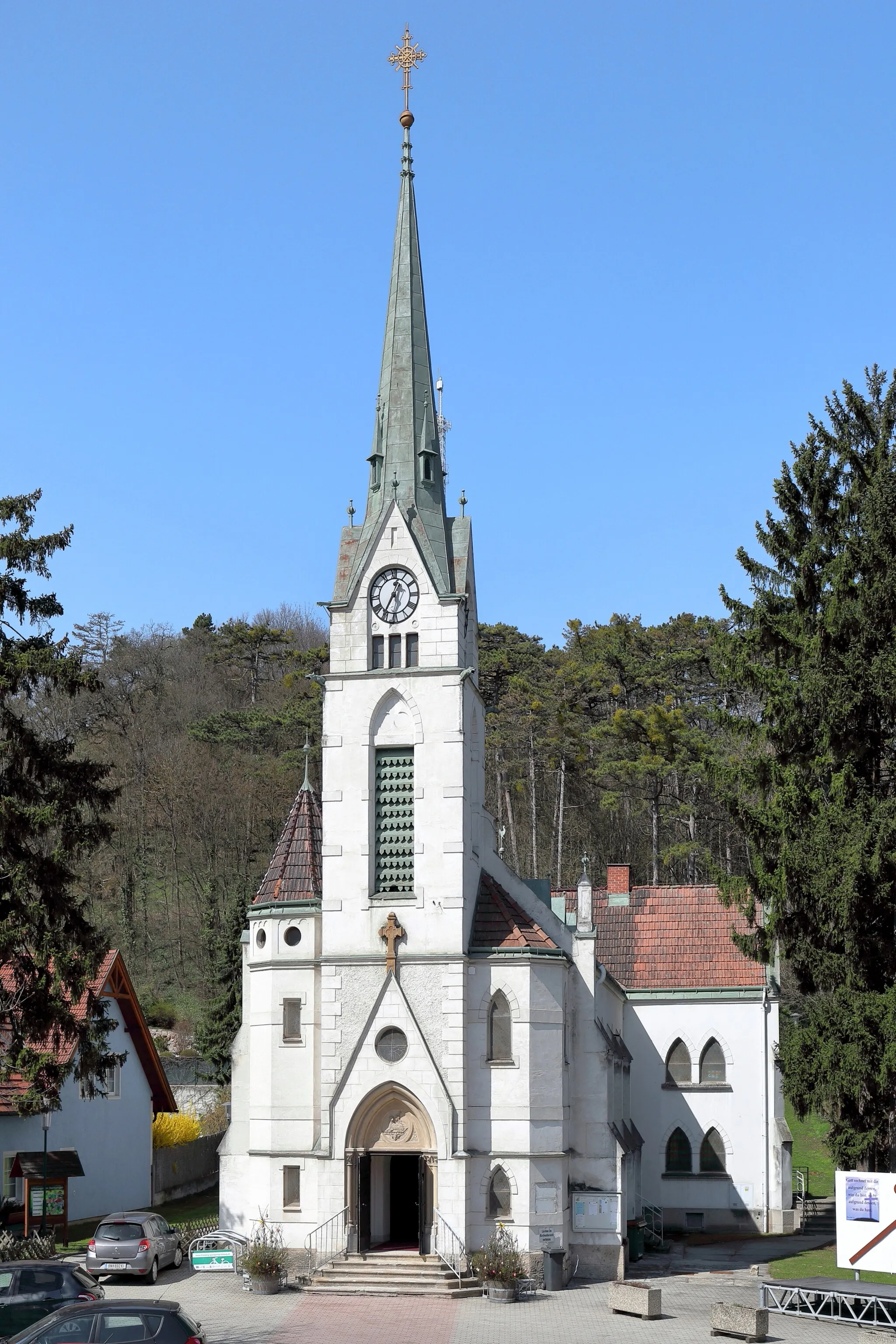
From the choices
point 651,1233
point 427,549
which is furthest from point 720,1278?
point 427,549

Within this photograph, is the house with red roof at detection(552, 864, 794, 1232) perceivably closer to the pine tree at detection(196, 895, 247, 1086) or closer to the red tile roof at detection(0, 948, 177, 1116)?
the red tile roof at detection(0, 948, 177, 1116)

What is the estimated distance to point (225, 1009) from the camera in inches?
1922

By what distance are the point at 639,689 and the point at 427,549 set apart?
34.6m

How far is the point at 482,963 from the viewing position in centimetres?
3034

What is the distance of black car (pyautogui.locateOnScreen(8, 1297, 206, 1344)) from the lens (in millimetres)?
17469

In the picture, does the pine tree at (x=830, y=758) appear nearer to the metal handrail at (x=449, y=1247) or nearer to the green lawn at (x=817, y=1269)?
the green lawn at (x=817, y=1269)

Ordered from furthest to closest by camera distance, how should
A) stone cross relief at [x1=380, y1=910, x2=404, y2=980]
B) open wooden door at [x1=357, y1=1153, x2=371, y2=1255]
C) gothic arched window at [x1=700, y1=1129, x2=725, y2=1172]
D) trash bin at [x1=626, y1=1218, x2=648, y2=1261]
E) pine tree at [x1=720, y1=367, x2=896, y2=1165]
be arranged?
gothic arched window at [x1=700, y1=1129, x2=725, y2=1172], trash bin at [x1=626, y1=1218, x2=648, y2=1261], stone cross relief at [x1=380, y1=910, x2=404, y2=980], open wooden door at [x1=357, y1=1153, x2=371, y2=1255], pine tree at [x1=720, y1=367, x2=896, y2=1165]

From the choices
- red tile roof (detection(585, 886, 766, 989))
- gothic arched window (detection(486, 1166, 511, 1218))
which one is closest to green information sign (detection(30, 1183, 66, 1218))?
gothic arched window (detection(486, 1166, 511, 1218))

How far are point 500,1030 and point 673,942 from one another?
11868mm

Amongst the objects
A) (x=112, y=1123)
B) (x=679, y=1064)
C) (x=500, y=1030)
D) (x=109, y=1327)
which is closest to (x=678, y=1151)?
(x=679, y=1064)

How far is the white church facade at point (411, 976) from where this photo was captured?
1166 inches

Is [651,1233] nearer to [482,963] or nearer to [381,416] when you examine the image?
[482,963]

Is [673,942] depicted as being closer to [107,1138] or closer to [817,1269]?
[817,1269]

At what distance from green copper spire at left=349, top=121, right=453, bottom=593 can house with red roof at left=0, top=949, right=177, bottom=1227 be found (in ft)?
42.2
